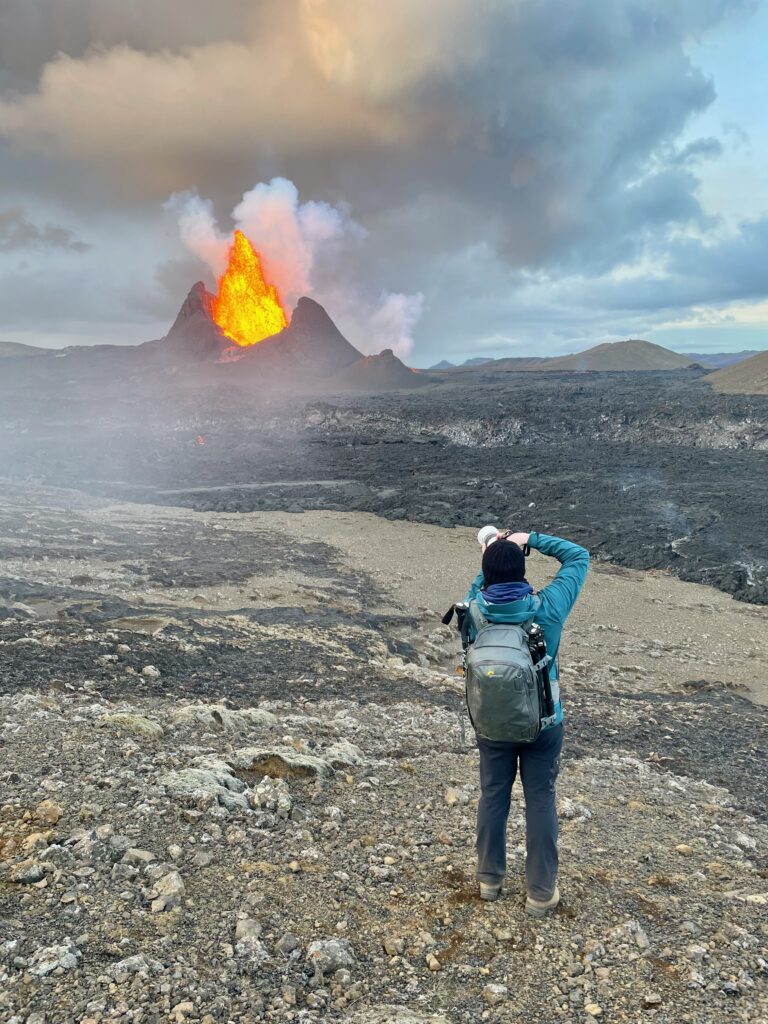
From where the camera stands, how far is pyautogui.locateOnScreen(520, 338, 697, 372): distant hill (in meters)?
127

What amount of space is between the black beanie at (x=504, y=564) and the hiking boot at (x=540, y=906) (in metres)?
1.95

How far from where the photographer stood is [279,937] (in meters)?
3.85

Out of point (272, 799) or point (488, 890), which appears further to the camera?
point (272, 799)

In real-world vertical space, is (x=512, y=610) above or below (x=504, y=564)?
below

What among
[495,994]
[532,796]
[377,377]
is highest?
[377,377]

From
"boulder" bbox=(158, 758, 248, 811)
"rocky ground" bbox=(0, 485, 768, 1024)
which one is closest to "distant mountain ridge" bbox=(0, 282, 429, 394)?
"rocky ground" bbox=(0, 485, 768, 1024)

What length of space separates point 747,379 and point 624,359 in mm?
76436

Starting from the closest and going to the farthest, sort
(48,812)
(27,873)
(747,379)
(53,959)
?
(53,959)
(27,873)
(48,812)
(747,379)

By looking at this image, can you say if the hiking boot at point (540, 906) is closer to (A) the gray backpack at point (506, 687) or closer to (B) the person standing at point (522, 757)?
(B) the person standing at point (522, 757)

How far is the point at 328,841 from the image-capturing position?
5.01 metres

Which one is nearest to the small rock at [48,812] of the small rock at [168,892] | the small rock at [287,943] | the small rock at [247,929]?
the small rock at [168,892]

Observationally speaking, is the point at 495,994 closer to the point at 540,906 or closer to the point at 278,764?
the point at 540,906

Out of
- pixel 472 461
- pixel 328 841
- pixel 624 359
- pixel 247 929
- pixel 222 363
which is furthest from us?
pixel 624 359

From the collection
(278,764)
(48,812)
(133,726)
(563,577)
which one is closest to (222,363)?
(133,726)
